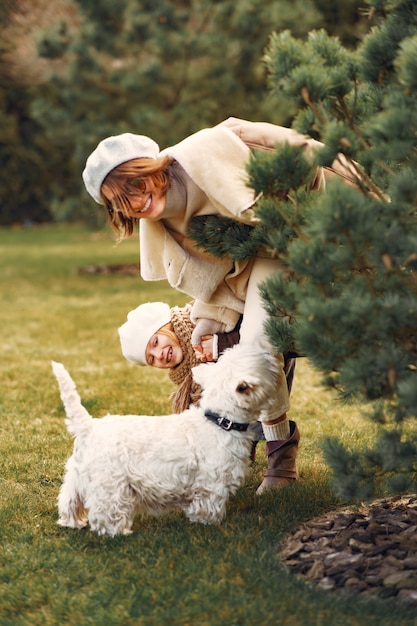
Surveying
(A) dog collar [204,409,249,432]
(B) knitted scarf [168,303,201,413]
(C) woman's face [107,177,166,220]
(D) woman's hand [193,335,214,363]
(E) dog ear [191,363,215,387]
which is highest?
(C) woman's face [107,177,166,220]

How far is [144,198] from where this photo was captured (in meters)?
3.33

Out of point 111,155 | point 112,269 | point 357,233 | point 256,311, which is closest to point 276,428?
point 256,311

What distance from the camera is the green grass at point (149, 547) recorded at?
2.68 meters

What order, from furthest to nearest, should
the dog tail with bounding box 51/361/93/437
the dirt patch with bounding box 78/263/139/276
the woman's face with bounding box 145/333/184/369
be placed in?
the dirt patch with bounding box 78/263/139/276 → the woman's face with bounding box 145/333/184/369 → the dog tail with bounding box 51/361/93/437

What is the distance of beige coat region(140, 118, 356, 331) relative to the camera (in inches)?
124

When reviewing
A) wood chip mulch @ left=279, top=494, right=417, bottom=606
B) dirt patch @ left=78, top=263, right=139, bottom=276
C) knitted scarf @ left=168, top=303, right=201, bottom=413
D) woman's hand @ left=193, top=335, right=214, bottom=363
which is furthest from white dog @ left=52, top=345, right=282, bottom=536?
dirt patch @ left=78, top=263, right=139, bottom=276

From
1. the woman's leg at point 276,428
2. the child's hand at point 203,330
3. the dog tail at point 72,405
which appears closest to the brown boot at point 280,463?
the woman's leg at point 276,428

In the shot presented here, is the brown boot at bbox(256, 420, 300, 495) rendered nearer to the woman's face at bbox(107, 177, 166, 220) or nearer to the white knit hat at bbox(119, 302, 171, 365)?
the white knit hat at bbox(119, 302, 171, 365)

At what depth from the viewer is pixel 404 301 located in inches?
92.4

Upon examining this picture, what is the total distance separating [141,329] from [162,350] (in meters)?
0.15

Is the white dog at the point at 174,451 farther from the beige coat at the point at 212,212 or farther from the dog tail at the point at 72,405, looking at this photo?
the beige coat at the point at 212,212

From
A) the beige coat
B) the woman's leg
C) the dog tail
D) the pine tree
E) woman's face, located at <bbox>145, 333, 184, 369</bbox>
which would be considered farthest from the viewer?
woman's face, located at <bbox>145, 333, 184, 369</bbox>

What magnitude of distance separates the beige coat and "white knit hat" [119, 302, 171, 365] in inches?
11.4

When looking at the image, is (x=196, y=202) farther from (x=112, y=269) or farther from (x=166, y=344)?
(x=112, y=269)
